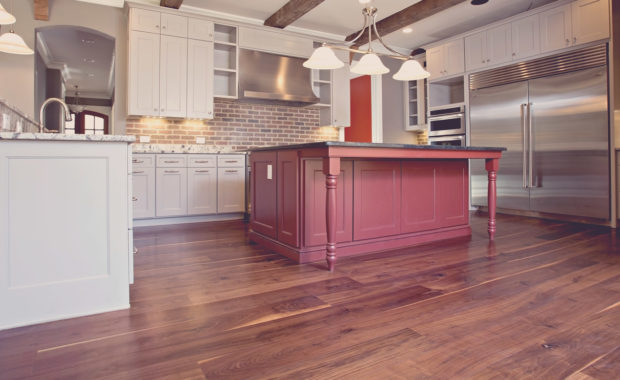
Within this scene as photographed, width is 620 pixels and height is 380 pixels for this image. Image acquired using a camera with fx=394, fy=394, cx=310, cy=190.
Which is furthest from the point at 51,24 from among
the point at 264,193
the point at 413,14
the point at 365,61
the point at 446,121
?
the point at 446,121

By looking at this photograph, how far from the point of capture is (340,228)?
9.71 ft

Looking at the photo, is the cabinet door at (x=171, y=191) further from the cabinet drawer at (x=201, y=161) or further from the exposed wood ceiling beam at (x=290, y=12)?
the exposed wood ceiling beam at (x=290, y=12)

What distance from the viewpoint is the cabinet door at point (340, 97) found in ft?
19.9

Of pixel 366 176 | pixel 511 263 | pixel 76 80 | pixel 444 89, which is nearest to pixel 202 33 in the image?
pixel 366 176

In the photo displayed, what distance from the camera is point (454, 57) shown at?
5.77 m

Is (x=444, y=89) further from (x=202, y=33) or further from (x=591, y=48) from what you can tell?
(x=202, y=33)

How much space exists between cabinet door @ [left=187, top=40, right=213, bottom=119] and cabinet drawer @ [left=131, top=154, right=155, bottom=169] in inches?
30.7

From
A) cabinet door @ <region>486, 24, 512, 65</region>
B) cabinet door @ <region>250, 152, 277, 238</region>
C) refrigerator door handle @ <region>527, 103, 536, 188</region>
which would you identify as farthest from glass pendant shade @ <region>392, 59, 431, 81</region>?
cabinet door @ <region>486, 24, 512, 65</region>

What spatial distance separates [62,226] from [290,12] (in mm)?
4083

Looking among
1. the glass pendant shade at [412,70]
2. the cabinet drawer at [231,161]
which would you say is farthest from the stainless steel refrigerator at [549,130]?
the cabinet drawer at [231,161]

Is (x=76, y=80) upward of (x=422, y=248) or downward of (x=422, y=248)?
upward

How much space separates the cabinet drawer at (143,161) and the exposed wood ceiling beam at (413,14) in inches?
140

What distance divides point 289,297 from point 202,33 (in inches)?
161

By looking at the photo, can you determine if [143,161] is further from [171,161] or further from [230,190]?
[230,190]
